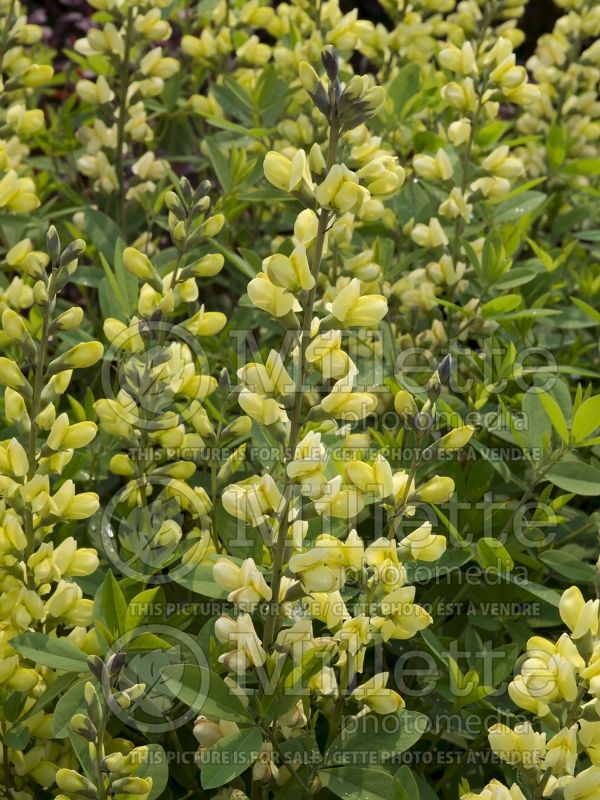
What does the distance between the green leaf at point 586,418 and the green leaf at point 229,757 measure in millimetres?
702

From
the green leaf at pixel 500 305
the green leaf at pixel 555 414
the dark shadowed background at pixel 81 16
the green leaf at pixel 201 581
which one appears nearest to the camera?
the green leaf at pixel 201 581

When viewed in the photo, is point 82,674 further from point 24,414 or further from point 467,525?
point 467,525

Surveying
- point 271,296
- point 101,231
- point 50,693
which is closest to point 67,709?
point 50,693

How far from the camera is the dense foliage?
1.35m

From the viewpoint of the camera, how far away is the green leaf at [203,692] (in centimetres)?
134

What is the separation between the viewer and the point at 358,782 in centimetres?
142

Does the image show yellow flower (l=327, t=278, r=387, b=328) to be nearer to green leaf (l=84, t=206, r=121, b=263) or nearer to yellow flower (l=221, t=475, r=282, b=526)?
yellow flower (l=221, t=475, r=282, b=526)

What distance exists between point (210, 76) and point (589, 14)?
1049mm

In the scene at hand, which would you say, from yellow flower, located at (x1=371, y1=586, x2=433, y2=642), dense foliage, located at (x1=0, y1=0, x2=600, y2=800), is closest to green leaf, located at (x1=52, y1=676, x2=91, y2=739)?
dense foliage, located at (x1=0, y1=0, x2=600, y2=800)

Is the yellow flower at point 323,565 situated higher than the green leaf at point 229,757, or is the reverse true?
the yellow flower at point 323,565

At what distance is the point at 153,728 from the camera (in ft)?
5.11

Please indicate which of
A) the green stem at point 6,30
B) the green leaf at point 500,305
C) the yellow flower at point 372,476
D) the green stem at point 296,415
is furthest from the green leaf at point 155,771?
the green stem at point 6,30

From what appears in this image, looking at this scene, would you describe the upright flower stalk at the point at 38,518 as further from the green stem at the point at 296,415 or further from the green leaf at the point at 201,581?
the green stem at the point at 296,415

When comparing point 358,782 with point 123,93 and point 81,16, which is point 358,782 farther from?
point 81,16
